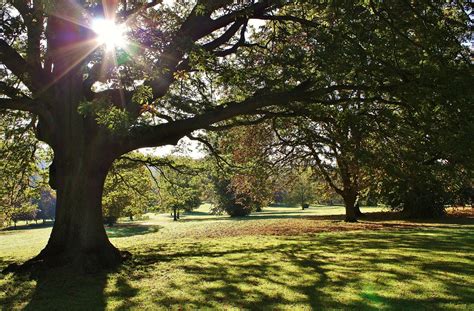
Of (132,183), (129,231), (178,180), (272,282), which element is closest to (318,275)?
(272,282)

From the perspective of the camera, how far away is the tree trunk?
10766 millimetres

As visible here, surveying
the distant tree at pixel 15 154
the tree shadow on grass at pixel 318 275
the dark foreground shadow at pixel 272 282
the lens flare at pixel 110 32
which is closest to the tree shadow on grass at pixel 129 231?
the distant tree at pixel 15 154

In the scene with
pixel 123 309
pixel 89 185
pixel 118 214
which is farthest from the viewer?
pixel 118 214

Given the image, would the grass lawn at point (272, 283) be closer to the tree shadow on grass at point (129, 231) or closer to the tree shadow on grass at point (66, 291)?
the tree shadow on grass at point (66, 291)

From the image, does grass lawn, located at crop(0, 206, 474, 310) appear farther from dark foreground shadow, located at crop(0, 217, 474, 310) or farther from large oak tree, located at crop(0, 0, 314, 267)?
large oak tree, located at crop(0, 0, 314, 267)

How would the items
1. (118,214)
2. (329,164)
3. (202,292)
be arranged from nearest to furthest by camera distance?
1. (202,292)
2. (329,164)
3. (118,214)

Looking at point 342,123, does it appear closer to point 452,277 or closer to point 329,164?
point 452,277

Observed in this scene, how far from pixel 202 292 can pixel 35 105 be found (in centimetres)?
790

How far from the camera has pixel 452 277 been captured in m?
8.17

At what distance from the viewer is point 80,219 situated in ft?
36.5

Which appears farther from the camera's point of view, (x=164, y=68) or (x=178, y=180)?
(x=178, y=180)

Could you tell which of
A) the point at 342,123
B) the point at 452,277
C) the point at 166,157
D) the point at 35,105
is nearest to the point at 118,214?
the point at 166,157

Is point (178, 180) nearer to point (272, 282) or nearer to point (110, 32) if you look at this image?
point (110, 32)

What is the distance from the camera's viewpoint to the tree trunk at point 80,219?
1077 cm
